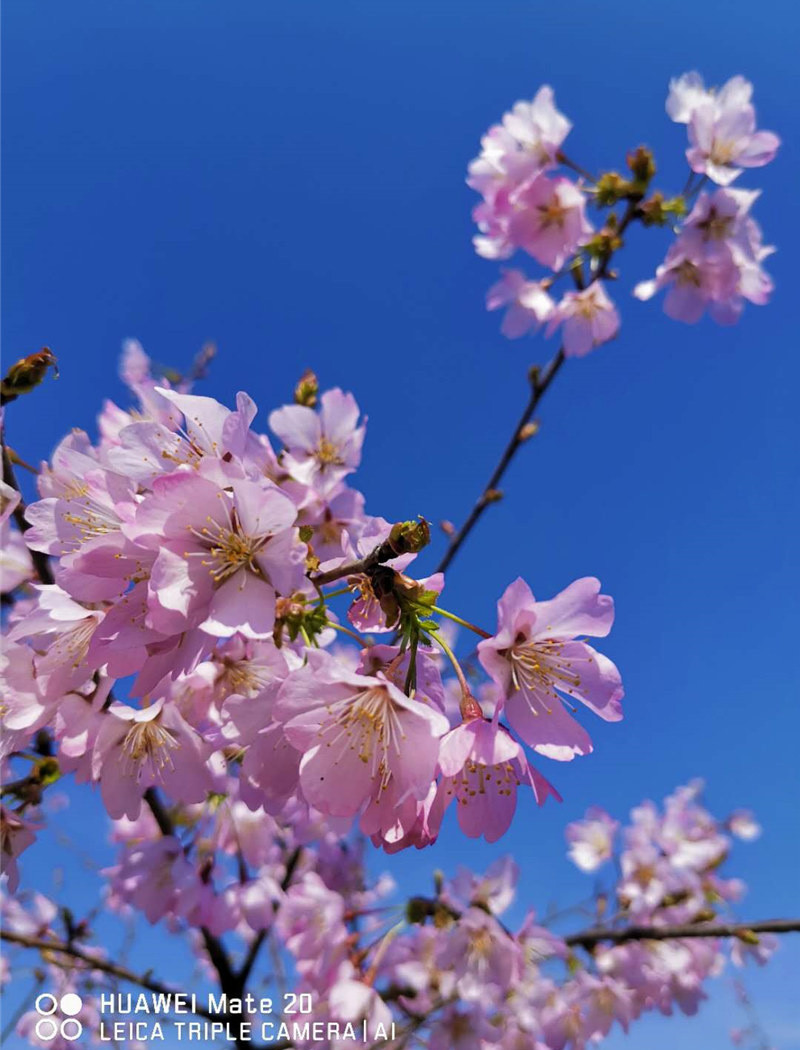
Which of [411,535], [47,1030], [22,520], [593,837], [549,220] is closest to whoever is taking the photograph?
[411,535]

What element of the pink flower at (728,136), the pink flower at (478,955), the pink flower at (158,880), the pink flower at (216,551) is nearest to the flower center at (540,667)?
the pink flower at (216,551)

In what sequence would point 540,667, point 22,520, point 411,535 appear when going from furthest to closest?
point 22,520, point 540,667, point 411,535

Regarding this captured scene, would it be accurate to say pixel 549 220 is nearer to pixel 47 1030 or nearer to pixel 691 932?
pixel 691 932

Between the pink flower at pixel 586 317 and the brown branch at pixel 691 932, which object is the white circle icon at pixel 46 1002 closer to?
the brown branch at pixel 691 932

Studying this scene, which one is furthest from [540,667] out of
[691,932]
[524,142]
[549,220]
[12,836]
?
[524,142]

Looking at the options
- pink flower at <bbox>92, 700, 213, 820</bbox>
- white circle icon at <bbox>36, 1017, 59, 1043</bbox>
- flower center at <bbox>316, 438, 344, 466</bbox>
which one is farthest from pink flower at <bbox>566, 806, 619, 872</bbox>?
pink flower at <bbox>92, 700, 213, 820</bbox>

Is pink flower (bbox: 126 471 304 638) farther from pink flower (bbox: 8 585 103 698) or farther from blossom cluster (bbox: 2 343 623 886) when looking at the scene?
pink flower (bbox: 8 585 103 698)

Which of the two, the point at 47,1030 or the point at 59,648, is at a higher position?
the point at 59,648
